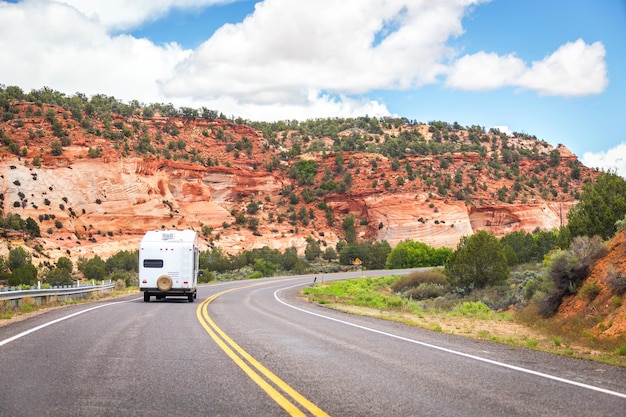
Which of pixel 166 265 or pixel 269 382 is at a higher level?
pixel 166 265

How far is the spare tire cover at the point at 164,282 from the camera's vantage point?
26.9 meters

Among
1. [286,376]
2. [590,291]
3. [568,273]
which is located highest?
[568,273]

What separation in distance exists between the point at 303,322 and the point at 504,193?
3559 inches

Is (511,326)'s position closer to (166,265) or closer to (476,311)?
(476,311)

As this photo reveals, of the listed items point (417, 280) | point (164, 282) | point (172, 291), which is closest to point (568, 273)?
point (164, 282)

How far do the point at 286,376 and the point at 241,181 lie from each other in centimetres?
9419

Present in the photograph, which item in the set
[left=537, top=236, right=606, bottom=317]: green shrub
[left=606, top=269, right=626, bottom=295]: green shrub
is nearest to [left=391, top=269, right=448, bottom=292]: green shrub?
[left=537, top=236, right=606, bottom=317]: green shrub

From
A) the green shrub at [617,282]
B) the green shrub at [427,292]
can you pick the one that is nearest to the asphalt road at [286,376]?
the green shrub at [617,282]

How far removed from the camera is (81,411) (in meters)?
5.90

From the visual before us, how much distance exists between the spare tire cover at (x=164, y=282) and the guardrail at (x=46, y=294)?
454cm

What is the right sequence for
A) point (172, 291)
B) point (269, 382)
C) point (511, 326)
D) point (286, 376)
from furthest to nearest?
point (172, 291) < point (511, 326) < point (286, 376) < point (269, 382)

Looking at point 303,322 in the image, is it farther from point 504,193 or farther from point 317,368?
point 504,193

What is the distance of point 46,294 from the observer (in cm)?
2511

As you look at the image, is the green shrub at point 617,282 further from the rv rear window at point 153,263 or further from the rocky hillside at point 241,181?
the rocky hillside at point 241,181
